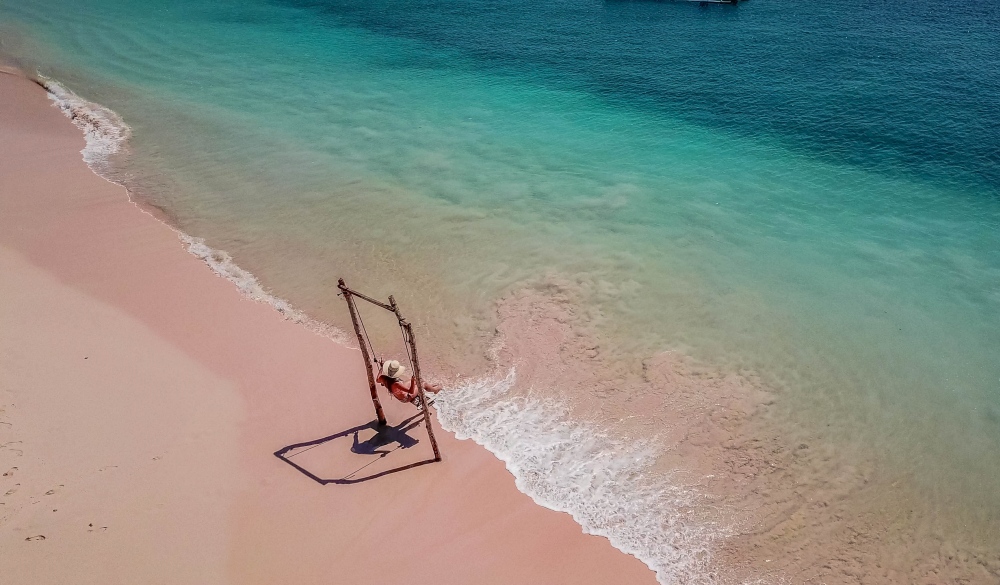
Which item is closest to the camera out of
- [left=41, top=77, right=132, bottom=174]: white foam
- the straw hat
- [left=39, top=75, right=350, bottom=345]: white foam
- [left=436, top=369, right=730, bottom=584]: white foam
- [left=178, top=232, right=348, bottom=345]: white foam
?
[left=436, top=369, right=730, bottom=584]: white foam

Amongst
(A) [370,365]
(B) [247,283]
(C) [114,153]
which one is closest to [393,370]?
(A) [370,365]

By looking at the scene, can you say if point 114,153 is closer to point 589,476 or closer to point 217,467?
point 217,467

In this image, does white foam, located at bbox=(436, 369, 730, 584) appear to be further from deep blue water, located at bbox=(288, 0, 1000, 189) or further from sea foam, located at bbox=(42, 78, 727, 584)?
deep blue water, located at bbox=(288, 0, 1000, 189)

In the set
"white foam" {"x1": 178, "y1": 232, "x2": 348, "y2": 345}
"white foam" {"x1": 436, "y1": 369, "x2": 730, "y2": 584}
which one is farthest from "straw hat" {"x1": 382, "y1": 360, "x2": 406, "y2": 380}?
"white foam" {"x1": 178, "y1": 232, "x2": 348, "y2": 345}

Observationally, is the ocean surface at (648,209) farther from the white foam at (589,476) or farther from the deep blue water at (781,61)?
the deep blue water at (781,61)

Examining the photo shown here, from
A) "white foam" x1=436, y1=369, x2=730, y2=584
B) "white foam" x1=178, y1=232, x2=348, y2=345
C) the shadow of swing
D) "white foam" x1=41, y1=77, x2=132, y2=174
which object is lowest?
"white foam" x1=436, y1=369, x2=730, y2=584

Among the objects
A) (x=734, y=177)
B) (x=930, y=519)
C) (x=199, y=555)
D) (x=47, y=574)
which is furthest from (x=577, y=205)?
(x=47, y=574)

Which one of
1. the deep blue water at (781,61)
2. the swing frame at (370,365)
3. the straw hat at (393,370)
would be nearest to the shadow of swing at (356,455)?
the swing frame at (370,365)
